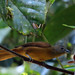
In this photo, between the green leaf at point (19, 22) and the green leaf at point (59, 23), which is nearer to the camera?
the green leaf at point (19, 22)

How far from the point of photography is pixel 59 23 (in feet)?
4.86

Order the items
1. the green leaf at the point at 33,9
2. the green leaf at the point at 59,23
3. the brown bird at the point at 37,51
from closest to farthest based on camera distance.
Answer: the green leaf at the point at 33,9
the brown bird at the point at 37,51
the green leaf at the point at 59,23

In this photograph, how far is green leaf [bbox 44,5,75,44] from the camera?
1480 mm

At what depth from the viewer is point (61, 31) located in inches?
60.0

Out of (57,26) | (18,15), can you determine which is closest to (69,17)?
(57,26)

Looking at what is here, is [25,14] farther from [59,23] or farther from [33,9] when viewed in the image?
[59,23]

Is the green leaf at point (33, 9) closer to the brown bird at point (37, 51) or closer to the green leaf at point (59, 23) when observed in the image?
the brown bird at point (37, 51)

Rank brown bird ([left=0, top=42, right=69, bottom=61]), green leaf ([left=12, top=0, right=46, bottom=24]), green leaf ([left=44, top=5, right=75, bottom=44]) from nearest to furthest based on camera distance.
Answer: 1. green leaf ([left=12, top=0, right=46, bottom=24])
2. brown bird ([left=0, top=42, right=69, bottom=61])
3. green leaf ([left=44, top=5, right=75, bottom=44])

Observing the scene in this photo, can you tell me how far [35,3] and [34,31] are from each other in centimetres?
11

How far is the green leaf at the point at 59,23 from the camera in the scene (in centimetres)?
148

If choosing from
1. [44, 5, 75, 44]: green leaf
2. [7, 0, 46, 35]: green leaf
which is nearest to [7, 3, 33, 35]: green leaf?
[7, 0, 46, 35]: green leaf

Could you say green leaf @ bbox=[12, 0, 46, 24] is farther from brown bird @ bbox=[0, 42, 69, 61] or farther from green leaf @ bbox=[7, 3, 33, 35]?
brown bird @ bbox=[0, 42, 69, 61]

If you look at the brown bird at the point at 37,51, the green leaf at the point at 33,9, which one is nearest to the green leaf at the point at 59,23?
the brown bird at the point at 37,51

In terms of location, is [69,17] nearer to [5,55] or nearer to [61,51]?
[61,51]
